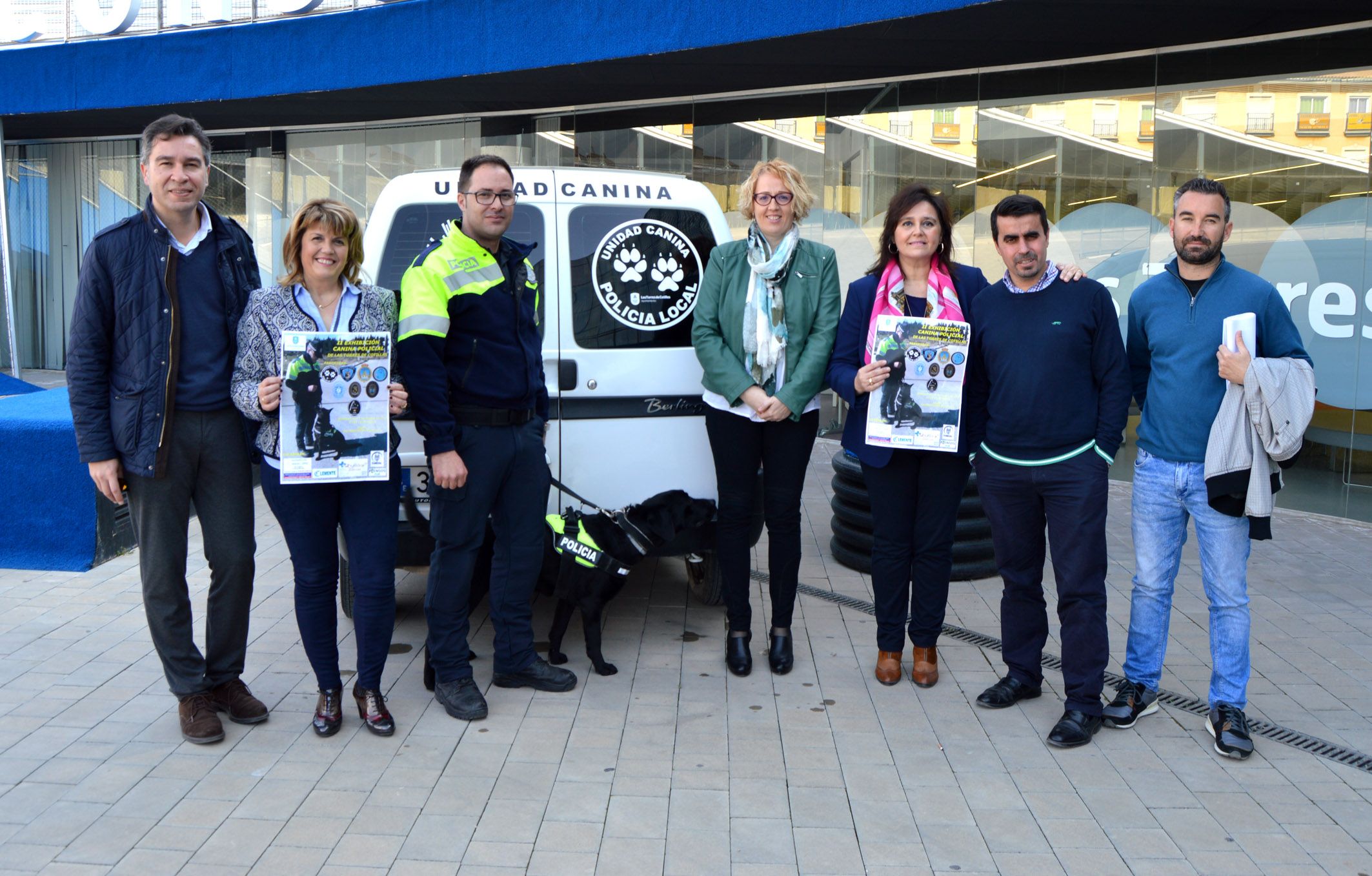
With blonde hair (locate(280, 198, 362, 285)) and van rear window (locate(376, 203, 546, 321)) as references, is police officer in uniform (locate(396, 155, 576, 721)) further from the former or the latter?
van rear window (locate(376, 203, 546, 321))

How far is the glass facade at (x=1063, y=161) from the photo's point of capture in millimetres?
8484

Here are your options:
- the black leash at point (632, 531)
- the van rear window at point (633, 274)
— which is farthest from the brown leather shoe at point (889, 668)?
the van rear window at point (633, 274)

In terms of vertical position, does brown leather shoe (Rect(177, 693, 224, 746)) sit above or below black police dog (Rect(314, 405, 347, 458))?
below

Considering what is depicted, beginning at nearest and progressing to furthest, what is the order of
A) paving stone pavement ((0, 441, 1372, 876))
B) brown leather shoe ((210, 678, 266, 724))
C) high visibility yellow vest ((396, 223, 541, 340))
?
1. paving stone pavement ((0, 441, 1372, 876))
2. high visibility yellow vest ((396, 223, 541, 340))
3. brown leather shoe ((210, 678, 266, 724))

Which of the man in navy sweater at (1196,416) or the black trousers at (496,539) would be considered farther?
the black trousers at (496,539)

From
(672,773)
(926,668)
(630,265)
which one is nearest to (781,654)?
(926,668)

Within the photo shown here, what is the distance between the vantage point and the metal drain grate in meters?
4.10

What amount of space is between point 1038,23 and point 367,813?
24.3ft

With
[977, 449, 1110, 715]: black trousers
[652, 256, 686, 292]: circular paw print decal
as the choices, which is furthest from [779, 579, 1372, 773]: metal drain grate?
[652, 256, 686, 292]: circular paw print decal

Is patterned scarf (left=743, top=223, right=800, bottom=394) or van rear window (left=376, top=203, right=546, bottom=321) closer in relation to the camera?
patterned scarf (left=743, top=223, right=800, bottom=394)

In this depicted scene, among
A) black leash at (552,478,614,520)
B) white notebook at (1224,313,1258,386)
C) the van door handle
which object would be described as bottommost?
black leash at (552,478,614,520)

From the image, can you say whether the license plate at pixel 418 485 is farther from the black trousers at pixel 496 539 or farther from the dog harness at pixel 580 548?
the dog harness at pixel 580 548

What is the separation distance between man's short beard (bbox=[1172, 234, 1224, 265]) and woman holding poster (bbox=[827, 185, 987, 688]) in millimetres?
799

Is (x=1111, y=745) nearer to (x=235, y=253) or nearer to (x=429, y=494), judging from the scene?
(x=429, y=494)
